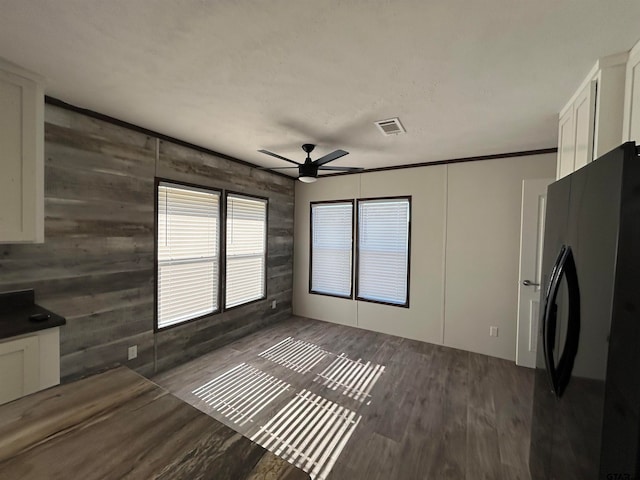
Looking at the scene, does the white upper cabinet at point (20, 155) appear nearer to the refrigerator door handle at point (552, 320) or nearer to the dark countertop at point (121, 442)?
the dark countertop at point (121, 442)

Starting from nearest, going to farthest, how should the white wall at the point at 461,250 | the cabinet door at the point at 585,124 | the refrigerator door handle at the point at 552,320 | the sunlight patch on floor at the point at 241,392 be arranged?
the refrigerator door handle at the point at 552,320
the cabinet door at the point at 585,124
the sunlight patch on floor at the point at 241,392
the white wall at the point at 461,250

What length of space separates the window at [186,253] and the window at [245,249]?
9.0 inches

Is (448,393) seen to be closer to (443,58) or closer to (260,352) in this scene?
(260,352)

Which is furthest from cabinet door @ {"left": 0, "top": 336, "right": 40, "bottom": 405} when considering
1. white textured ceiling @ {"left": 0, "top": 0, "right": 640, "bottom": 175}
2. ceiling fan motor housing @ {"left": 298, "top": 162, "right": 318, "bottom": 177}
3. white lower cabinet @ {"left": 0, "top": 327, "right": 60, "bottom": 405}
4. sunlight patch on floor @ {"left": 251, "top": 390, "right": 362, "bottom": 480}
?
ceiling fan motor housing @ {"left": 298, "top": 162, "right": 318, "bottom": 177}

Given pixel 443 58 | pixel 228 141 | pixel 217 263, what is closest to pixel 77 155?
pixel 228 141

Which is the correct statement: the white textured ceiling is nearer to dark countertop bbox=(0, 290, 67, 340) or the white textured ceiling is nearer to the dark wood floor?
dark countertop bbox=(0, 290, 67, 340)

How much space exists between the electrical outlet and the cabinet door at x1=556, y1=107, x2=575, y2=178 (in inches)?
157

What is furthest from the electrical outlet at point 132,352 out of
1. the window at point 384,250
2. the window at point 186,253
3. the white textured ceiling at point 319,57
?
the window at point 384,250

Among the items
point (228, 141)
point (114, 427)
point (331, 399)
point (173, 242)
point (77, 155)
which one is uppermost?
point (228, 141)

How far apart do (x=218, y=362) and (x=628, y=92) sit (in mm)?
3954

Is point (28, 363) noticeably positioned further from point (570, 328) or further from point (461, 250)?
point (461, 250)

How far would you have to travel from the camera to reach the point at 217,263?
11.8ft

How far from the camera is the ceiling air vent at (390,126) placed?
244cm

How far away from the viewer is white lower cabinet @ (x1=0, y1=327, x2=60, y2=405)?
1510mm
